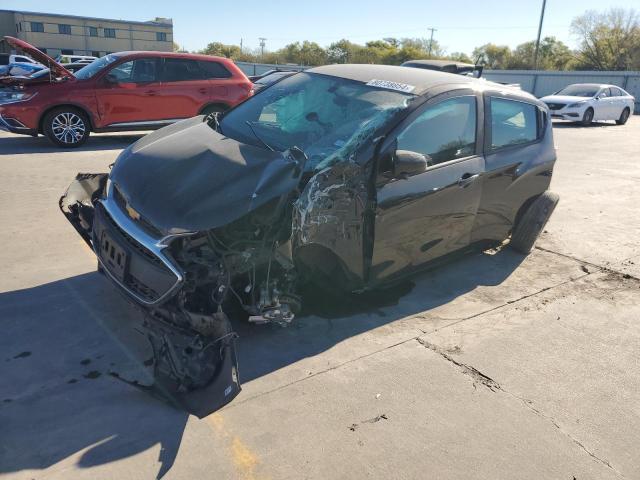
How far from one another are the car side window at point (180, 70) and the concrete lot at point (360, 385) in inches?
241

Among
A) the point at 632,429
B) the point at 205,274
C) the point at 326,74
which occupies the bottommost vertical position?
the point at 632,429

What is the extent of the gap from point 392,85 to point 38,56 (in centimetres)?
756

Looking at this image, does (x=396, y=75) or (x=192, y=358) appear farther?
(x=396, y=75)

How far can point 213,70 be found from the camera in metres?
10.8

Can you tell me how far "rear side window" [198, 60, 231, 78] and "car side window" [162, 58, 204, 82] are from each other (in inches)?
3.9

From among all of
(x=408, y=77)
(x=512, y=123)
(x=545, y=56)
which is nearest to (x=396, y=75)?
(x=408, y=77)

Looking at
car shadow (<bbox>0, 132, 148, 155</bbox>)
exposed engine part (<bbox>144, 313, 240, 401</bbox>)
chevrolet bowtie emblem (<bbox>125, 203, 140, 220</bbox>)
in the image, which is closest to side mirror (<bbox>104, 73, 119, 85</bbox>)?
car shadow (<bbox>0, 132, 148, 155</bbox>)

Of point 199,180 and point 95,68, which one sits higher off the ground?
point 95,68

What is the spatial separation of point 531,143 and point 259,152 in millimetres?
3004

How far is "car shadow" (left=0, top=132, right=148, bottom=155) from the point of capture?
9227 millimetres

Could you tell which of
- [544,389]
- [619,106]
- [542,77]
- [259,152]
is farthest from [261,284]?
[542,77]

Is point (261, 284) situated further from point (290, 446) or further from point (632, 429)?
point (632, 429)

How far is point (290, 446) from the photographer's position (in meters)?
2.56

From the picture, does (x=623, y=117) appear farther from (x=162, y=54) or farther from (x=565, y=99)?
(x=162, y=54)
